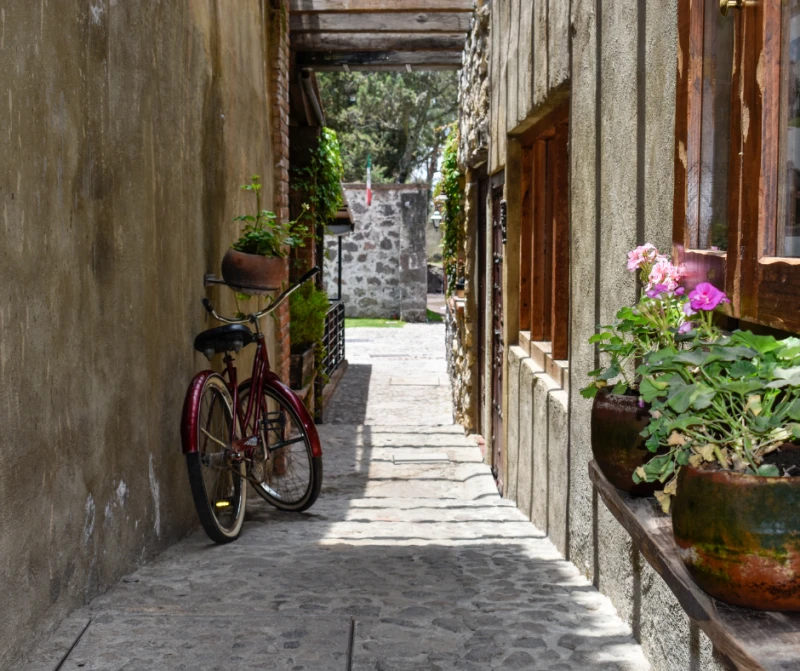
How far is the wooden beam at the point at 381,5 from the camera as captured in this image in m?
7.74

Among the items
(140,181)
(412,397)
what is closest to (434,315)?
(412,397)

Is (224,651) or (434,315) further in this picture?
(434,315)

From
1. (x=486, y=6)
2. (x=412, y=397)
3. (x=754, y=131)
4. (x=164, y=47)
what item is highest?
(x=486, y=6)

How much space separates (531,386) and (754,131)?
315 cm

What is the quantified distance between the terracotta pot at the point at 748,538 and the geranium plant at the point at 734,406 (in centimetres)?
5

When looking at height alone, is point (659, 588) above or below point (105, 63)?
below

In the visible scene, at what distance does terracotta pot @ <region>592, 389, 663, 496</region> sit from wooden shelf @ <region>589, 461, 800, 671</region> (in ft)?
1.09

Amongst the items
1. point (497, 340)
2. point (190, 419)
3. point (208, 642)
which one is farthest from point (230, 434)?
point (497, 340)

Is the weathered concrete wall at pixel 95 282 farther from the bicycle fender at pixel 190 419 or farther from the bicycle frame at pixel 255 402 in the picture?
the bicycle frame at pixel 255 402

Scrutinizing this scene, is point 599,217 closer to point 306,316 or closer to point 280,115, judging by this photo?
point 280,115

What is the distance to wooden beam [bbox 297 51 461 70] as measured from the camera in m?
8.70

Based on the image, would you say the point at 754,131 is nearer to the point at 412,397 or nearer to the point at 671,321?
the point at 671,321

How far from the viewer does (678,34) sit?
2432 mm

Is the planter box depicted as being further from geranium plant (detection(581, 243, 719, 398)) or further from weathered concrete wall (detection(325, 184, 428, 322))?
weathered concrete wall (detection(325, 184, 428, 322))
